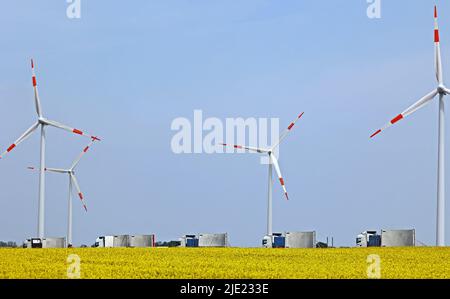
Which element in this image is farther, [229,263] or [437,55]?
[437,55]

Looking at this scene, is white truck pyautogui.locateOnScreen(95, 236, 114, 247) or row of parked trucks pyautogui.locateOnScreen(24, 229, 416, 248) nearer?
row of parked trucks pyautogui.locateOnScreen(24, 229, 416, 248)

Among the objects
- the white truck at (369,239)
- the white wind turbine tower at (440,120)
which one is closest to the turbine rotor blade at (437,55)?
the white wind turbine tower at (440,120)

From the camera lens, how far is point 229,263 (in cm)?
5416

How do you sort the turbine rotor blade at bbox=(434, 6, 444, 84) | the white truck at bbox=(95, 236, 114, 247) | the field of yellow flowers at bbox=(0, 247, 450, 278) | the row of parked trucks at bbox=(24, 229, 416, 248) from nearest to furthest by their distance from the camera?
the field of yellow flowers at bbox=(0, 247, 450, 278) < the row of parked trucks at bbox=(24, 229, 416, 248) < the turbine rotor blade at bbox=(434, 6, 444, 84) < the white truck at bbox=(95, 236, 114, 247)

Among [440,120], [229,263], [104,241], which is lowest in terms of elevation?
[104,241]

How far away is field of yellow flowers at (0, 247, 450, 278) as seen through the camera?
47.8m

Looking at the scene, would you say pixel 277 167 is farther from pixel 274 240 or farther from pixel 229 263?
pixel 229 263

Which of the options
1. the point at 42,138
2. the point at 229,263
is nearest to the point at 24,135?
the point at 42,138

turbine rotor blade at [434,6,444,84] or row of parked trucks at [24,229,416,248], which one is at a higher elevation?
turbine rotor blade at [434,6,444,84]

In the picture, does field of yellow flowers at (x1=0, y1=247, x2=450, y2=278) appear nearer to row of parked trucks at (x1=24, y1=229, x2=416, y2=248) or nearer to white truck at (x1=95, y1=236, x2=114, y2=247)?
row of parked trucks at (x1=24, y1=229, x2=416, y2=248)

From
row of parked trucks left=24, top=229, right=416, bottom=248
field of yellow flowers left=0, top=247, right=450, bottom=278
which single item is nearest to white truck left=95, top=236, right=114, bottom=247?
row of parked trucks left=24, top=229, right=416, bottom=248
